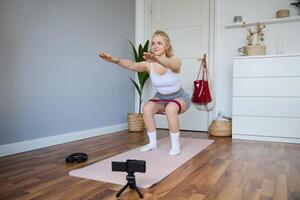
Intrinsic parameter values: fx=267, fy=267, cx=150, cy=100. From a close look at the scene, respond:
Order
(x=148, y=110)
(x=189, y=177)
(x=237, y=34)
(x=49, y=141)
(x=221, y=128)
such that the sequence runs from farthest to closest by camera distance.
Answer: (x=237, y=34) → (x=221, y=128) → (x=49, y=141) → (x=148, y=110) → (x=189, y=177)

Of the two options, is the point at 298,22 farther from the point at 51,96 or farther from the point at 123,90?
the point at 51,96

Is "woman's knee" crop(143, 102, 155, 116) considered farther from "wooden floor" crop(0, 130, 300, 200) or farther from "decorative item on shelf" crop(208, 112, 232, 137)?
"decorative item on shelf" crop(208, 112, 232, 137)

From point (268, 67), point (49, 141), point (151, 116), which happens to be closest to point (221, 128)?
point (268, 67)

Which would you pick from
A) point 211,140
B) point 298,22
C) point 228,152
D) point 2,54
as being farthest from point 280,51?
point 2,54

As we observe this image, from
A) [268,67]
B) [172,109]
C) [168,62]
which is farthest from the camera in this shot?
[268,67]

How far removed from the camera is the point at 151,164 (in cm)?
190

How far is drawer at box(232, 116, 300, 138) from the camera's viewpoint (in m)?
2.83

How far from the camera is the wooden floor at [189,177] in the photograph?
136cm

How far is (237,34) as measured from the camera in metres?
3.48

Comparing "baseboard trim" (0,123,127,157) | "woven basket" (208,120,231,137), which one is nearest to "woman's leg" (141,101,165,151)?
"baseboard trim" (0,123,127,157)

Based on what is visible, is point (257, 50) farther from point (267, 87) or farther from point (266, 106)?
point (266, 106)

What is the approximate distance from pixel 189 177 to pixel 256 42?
7.61 feet

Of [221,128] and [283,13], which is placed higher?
[283,13]

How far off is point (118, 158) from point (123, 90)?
5.73 ft
